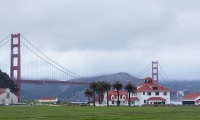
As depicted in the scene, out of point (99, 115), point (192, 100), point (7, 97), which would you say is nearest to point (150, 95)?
point (192, 100)

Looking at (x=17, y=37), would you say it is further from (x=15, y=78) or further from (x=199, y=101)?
(x=199, y=101)

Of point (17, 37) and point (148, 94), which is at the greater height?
point (17, 37)

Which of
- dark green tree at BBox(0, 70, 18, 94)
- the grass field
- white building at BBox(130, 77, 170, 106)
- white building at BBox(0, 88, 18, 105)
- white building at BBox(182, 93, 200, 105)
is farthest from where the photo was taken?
dark green tree at BBox(0, 70, 18, 94)

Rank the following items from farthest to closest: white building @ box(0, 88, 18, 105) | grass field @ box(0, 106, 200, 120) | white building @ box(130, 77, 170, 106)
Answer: white building @ box(0, 88, 18, 105)
white building @ box(130, 77, 170, 106)
grass field @ box(0, 106, 200, 120)

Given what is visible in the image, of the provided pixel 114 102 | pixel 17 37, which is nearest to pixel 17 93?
pixel 17 37

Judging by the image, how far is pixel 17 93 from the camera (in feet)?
418

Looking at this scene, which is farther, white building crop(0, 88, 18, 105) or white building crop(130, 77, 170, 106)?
white building crop(0, 88, 18, 105)

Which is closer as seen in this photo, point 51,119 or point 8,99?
point 51,119

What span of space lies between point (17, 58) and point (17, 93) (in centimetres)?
1033

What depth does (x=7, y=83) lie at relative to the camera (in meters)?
131

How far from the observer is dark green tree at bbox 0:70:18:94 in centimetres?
12757

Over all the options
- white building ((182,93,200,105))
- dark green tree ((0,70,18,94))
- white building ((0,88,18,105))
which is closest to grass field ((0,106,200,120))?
white building ((182,93,200,105))

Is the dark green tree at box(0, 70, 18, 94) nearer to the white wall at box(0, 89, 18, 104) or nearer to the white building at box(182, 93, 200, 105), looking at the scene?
the white wall at box(0, 89, 18, 104)

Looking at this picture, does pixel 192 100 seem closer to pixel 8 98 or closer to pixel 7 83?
pixel 8 98
